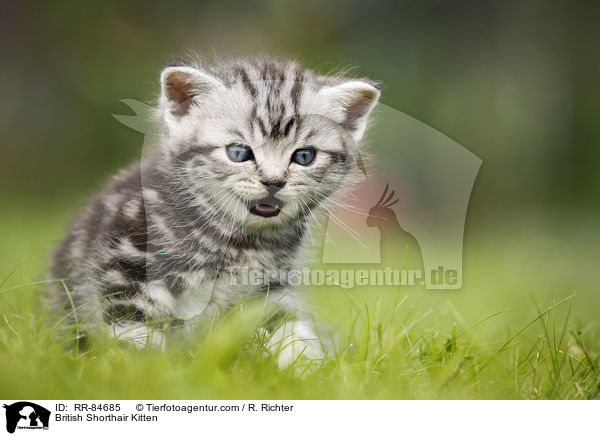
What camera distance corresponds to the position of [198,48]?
1.83 meters

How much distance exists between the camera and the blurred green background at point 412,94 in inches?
83.8

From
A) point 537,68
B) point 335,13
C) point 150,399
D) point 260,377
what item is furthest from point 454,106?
point 150,399

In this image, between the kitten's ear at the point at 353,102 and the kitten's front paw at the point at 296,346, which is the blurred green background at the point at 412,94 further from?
the kitten's front paw at the point at 296,346

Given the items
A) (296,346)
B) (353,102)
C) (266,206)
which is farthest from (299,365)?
(353,102)

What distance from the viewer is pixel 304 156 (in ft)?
4.83

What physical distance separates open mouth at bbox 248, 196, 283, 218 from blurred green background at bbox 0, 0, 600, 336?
613mm

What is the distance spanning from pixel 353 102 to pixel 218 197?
45cm

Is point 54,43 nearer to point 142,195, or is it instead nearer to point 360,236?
point 142,195

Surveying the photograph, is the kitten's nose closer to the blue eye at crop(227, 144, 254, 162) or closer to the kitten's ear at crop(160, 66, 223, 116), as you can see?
the blue eye at crop(227, 144, 254, 162)

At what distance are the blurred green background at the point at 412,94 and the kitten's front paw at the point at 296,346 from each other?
2.09 ft
